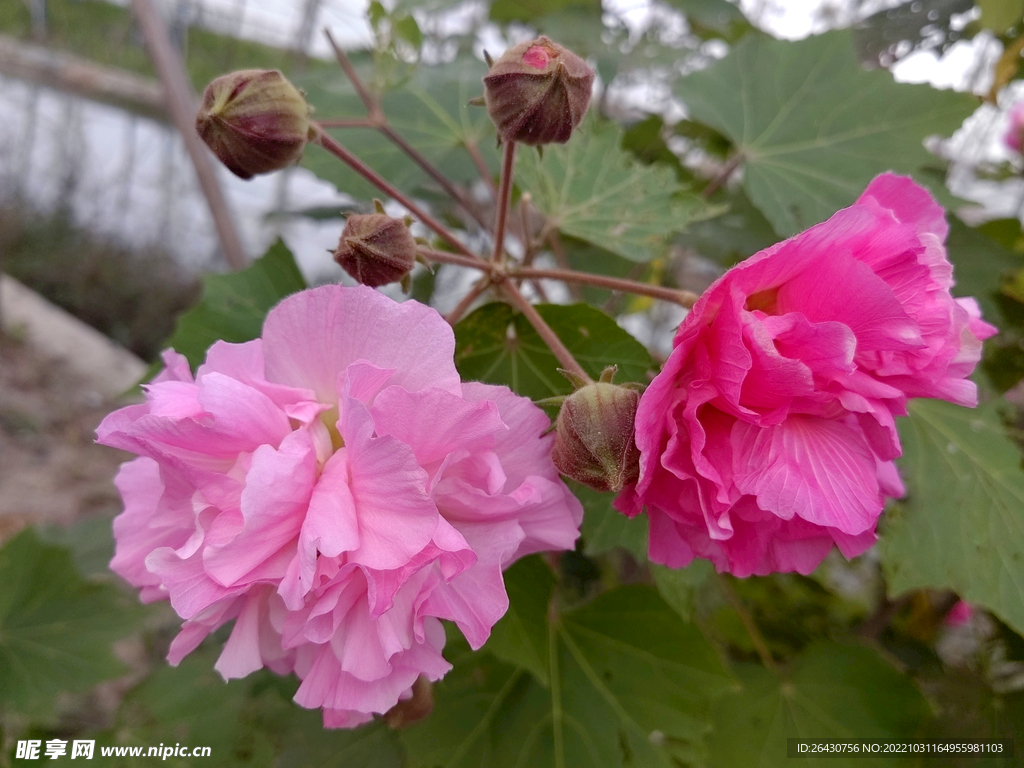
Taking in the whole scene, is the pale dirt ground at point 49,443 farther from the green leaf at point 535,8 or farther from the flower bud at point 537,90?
the flower bud at point 537,90

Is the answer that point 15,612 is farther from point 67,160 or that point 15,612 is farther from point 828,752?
point 67,160

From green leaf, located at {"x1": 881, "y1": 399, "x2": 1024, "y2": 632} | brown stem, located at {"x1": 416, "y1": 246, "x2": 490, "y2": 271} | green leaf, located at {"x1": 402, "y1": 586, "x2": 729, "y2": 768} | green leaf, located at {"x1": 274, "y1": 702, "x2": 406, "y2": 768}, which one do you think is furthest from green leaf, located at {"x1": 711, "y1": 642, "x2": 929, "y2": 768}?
brown stem, located at {"x1": 416, "y1": 246, "x2": 490, "y2": 271}

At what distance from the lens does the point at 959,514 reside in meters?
0.69

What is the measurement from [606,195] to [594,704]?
2.00ft

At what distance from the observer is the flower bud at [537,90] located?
1.75 ft

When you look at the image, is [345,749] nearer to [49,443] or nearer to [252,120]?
[252,120]

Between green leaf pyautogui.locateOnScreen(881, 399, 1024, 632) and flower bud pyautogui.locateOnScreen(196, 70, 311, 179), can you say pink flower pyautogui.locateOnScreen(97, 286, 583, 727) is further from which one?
green leaf pyautogui.locateOnScreen(881, 399, 1024, 632)

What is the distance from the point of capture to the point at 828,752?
0.85 meters

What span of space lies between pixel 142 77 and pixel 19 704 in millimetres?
4920

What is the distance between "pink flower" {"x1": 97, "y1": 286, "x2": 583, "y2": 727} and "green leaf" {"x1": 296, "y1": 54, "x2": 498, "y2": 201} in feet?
1.86

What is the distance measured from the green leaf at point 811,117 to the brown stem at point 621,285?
350mm

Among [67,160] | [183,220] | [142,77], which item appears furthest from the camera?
[142,77]

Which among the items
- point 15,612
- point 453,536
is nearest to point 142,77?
point 15,612

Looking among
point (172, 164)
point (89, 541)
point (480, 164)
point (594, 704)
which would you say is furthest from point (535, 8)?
point (172, 164)
